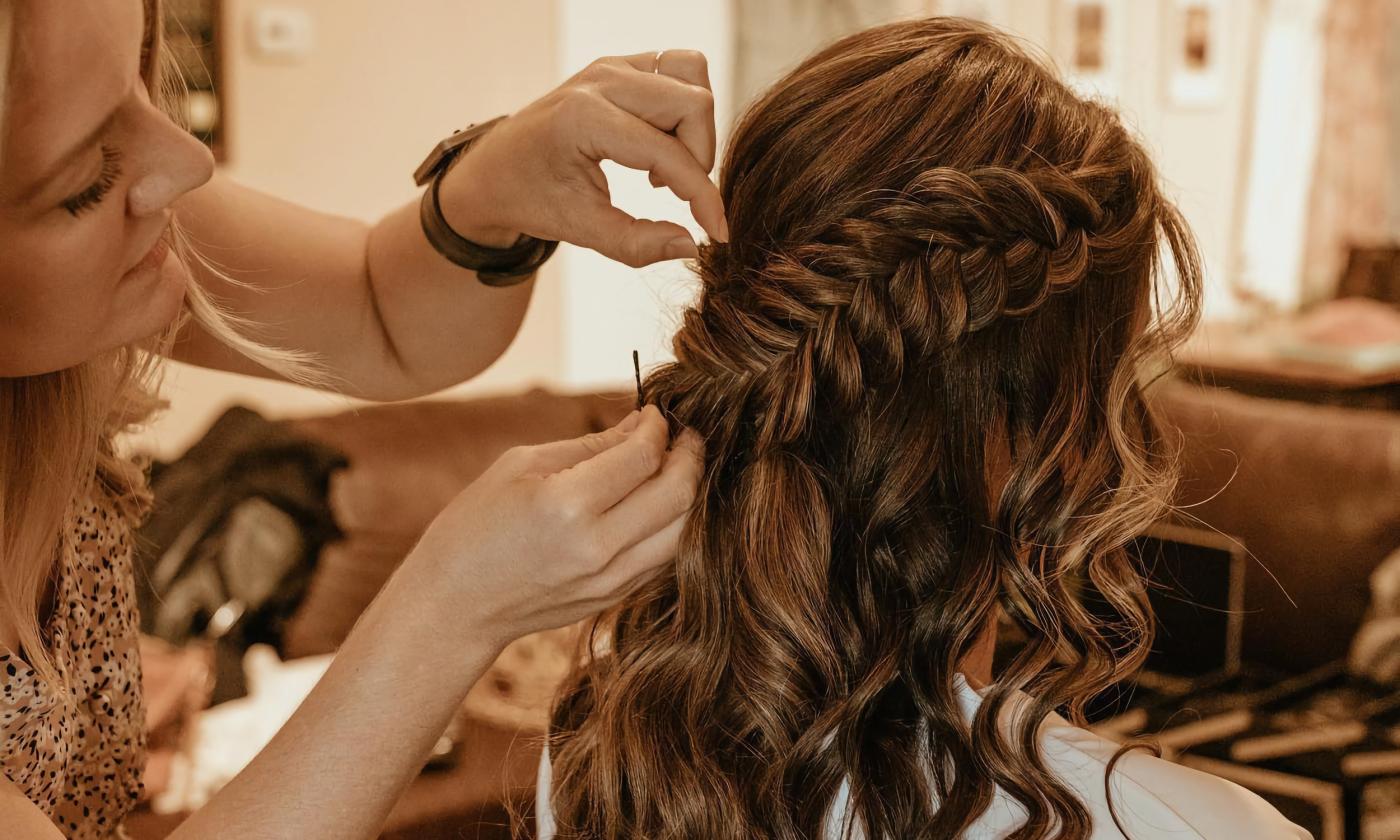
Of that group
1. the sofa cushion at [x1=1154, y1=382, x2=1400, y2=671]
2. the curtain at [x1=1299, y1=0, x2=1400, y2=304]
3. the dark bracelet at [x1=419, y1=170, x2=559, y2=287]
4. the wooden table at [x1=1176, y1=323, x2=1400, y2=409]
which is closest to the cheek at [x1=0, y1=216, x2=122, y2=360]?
the dark bracelet at [x1=419, y1=170, x2=559, y2=287]

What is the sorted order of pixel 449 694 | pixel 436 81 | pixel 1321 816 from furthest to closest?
pixel 436 81 < pixel 1321 816 < pixel 449 694

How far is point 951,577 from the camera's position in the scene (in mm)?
921

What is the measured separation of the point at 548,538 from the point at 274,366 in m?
0.46

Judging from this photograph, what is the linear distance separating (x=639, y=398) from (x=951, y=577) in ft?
0.92

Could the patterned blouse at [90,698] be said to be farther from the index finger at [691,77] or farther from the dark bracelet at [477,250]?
the index finger at [691,77]

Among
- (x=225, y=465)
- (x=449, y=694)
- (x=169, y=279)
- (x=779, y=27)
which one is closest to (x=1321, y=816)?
(x=449, y=694)

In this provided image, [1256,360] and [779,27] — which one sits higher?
[779,27]

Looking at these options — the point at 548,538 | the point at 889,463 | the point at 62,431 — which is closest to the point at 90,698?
the point at 62,431

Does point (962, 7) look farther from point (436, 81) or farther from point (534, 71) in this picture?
point (436, 81)

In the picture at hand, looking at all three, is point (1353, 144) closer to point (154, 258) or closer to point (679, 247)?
point (679, 247)

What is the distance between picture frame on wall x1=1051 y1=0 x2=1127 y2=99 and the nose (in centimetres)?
519

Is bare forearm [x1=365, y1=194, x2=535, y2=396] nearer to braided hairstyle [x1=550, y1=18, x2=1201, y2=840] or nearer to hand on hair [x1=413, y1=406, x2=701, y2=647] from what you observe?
braided hairstyle [x1=550, y1=18, x2=1201, y2=840]

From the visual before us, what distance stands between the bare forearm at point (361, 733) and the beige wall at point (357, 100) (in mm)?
2302

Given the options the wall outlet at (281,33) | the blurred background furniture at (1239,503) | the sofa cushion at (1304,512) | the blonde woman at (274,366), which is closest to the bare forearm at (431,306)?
the blonde woman at (274,366)
